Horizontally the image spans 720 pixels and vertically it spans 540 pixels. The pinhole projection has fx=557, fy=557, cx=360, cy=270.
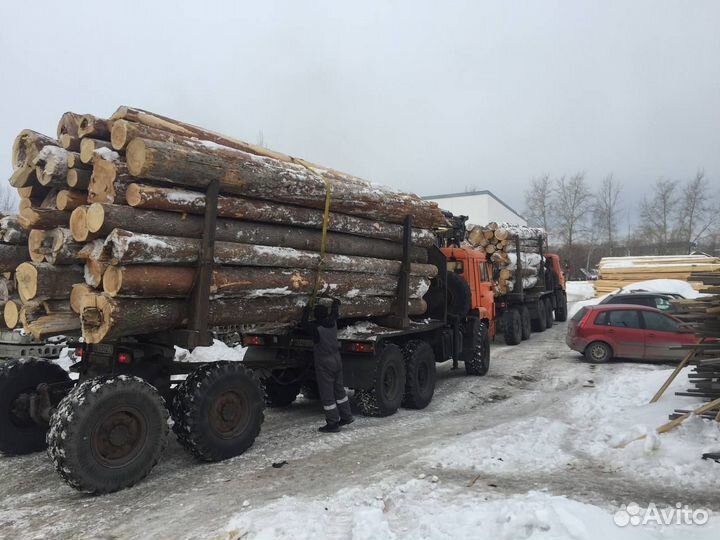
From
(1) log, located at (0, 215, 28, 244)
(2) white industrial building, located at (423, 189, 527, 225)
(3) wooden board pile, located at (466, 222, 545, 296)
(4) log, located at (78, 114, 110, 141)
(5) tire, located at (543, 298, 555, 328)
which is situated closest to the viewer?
(4) log, located at (78, 114, 110, 141)

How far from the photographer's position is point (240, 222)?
6578mm

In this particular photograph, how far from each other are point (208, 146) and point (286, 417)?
4.39 meters

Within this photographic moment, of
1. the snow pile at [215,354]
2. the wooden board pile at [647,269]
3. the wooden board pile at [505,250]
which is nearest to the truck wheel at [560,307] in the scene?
the wooden board pile at [505,250]

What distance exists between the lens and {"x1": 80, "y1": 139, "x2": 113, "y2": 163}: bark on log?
18.4 ft

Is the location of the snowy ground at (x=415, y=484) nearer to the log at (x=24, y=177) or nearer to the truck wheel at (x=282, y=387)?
the truck wheel at (x=282, y=387)

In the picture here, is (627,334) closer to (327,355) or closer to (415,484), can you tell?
(327,355)

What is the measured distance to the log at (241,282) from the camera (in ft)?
17.8

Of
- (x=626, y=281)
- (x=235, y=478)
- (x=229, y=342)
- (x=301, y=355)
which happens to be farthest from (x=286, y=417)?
(x=626, y=281)

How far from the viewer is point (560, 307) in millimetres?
24547

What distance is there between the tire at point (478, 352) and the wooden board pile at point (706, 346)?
173 inches

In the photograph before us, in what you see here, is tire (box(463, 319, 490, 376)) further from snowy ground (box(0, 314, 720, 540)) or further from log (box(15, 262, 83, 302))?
log (box(15, 262, 83, 302))

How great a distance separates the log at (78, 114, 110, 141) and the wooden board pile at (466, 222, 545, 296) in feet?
43.9

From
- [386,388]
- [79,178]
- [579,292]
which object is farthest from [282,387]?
[579,292]

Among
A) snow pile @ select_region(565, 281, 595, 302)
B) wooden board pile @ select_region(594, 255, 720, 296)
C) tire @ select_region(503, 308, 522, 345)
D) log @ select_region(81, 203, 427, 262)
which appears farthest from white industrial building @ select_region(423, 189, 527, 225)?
log @ select_region(81, 203, 427, 262)
